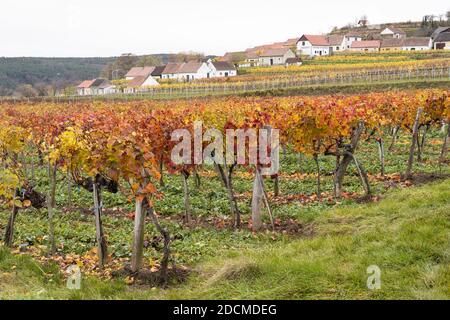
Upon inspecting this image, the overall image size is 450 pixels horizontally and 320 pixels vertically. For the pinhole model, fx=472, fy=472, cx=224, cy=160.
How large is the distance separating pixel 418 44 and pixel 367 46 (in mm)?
10871

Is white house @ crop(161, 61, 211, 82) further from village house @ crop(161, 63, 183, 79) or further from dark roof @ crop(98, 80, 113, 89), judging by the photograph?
dark roof @ crop(98, 80, 113, 89)

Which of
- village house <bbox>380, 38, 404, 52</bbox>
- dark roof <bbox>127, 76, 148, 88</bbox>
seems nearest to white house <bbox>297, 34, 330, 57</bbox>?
village house <bbox>380, 38, 404, 52</bbox>

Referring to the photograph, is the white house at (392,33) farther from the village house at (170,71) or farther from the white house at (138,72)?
the white house at (138,72)

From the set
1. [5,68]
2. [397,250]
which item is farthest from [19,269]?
[5,68]

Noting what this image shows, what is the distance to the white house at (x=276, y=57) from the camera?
99.6 metres

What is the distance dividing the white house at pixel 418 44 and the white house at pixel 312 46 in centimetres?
1792

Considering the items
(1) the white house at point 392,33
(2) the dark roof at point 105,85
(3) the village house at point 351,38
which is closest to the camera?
→ (2) the dark roof at point 105,85

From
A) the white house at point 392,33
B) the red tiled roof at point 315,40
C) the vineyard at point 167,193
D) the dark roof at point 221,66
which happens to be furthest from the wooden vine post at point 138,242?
the white house at point 392,33

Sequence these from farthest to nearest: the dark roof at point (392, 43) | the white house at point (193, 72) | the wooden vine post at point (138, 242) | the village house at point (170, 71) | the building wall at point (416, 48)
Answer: the dark roof at point (392, 43)
the village house at point (170, 71)
the building wall at point (416, 48)
the white house at point (193, 72)
the wooden vine post at point (138, 242)

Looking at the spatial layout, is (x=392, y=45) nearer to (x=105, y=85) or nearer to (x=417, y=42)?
(x=417, y=42)

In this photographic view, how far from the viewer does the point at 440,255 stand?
7.00 meters

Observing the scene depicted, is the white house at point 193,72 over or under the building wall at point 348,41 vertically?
under
